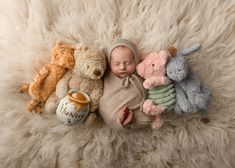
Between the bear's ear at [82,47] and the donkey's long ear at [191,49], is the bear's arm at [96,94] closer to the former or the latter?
the bear's ear at [82,47]

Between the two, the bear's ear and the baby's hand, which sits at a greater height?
the bear's ear

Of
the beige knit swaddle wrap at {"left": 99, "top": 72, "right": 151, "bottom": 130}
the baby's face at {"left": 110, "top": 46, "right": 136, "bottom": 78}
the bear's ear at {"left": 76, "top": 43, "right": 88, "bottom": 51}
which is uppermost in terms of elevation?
the bear's ear at {"left": 76, "top": 43, "right": 88, "bottom": 51}

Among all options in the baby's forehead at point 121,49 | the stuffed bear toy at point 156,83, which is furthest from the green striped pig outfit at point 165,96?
the baby's forehead at point 121,49

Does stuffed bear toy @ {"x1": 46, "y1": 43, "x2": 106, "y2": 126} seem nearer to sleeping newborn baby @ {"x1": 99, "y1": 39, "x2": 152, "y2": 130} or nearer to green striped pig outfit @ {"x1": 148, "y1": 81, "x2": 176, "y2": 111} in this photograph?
sleeping newborn baby @ {"x1": 99, "y1": 39, "x2": 152, "y2": 130}

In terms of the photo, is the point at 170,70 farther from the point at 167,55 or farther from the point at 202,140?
the point at 202,140

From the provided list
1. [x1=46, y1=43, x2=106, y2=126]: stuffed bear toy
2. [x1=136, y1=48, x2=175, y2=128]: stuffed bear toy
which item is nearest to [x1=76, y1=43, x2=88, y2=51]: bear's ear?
[x1=46, y1=43, x2=106, y2=126]: stuffed bear toy

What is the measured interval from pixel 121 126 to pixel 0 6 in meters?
0.41

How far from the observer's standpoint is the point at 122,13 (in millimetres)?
830

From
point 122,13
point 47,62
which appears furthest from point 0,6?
point 122,13

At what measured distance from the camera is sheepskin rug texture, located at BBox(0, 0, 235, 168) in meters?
0.82

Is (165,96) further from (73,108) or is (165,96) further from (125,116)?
(73,108)

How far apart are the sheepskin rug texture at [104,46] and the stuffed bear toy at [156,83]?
5 cm

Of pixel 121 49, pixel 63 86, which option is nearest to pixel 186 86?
pixel 121 49

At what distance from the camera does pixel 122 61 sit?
0.76 meters
